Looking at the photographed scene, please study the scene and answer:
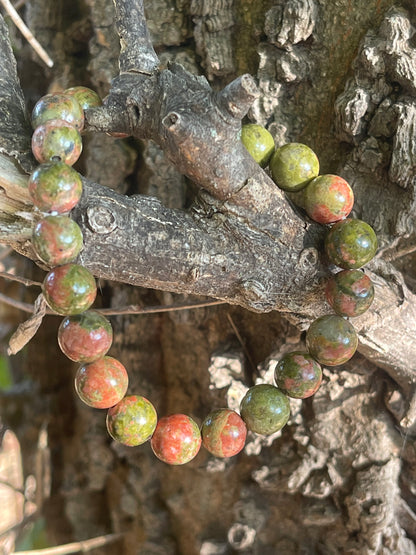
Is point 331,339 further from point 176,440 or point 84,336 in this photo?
point 84,336

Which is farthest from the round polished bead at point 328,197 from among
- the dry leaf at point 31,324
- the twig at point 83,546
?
the twig at point 83,546

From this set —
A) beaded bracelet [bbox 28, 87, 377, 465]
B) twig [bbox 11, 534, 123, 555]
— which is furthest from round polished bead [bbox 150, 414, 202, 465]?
twig [bbox 11, 534, 123, 555]

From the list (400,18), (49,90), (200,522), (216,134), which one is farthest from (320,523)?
(49,90)

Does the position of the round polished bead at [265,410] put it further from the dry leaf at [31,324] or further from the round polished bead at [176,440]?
the dry leaf at [31,324]

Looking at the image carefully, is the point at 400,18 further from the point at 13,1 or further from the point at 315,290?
the point at 13,1

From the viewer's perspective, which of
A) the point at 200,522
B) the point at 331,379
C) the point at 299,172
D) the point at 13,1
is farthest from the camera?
the point at 13,1

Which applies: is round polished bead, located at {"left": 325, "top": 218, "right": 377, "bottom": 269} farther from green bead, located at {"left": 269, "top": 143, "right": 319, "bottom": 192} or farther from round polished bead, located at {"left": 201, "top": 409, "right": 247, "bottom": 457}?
round polished bead, located at {"left": 201, "top": 409, "right": 247, "bottom": 457}

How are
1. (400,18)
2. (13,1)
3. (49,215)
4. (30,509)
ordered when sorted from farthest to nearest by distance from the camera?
(30,509) < (13,1) < (400,18) < (49,215)
